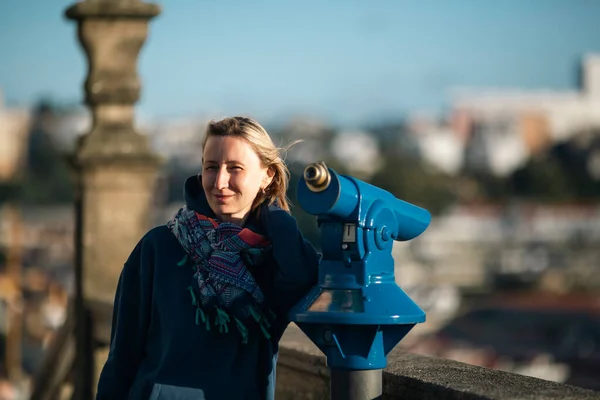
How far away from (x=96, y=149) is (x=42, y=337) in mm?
40802

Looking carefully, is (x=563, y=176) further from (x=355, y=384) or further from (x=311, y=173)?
(x=311, y=173)

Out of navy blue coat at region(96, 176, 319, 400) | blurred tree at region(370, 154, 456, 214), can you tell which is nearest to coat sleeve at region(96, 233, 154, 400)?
navy blue coat at region(96, 176, 319, 400)

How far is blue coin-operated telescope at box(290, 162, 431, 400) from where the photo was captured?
6.91 feet

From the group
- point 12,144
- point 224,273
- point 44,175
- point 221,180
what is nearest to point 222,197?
point 221,180

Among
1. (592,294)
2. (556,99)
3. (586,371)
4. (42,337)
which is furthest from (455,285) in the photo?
(556,99)

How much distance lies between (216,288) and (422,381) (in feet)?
1.61

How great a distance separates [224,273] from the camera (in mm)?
2336

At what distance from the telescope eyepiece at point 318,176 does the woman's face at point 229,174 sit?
33 centimetres

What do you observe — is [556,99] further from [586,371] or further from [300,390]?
[300,390]

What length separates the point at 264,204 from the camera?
247 cm

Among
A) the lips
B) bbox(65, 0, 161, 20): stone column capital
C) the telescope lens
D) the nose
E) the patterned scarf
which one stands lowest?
the patterned scarf

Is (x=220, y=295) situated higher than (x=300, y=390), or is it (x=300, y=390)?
(x=220, y=295)

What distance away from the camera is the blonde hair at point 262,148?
7.81 feet

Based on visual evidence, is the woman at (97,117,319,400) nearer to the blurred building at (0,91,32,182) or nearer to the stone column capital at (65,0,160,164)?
the stone column capital at (65,0,160,164)
